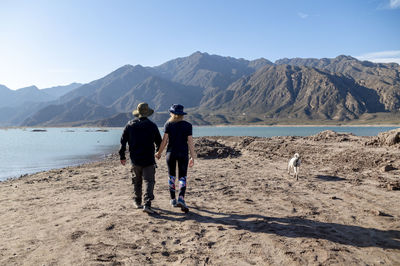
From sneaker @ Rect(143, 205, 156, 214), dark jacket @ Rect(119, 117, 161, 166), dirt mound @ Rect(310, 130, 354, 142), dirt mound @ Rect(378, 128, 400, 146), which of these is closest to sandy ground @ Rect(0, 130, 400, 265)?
sneaker @ Rect(143, 205, 156, 214)

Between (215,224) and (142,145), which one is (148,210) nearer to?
(142,145)

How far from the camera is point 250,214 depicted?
6.24 m

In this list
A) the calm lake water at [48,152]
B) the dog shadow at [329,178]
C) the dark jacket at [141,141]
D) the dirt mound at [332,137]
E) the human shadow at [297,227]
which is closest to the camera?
the human shadow at [297,227]

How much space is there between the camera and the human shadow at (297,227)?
472 centimetres

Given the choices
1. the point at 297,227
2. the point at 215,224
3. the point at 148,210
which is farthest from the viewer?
the point at 148,210

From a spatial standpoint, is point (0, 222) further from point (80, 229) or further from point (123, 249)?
point (123, 249)

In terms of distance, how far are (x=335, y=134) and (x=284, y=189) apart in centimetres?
1744

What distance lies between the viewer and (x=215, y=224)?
5590mm

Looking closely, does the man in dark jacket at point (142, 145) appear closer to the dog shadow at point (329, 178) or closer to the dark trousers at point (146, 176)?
the dark trousers at point (146, 176)

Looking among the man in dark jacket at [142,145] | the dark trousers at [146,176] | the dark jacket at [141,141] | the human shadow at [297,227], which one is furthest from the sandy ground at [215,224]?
the dark jacket at [141,141]

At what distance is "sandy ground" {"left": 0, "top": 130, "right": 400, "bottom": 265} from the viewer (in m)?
4.16

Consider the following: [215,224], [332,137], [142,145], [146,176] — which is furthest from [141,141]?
[332,137]

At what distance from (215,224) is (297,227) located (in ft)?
5.87

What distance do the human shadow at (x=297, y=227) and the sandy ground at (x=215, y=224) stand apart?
0.02 metres
